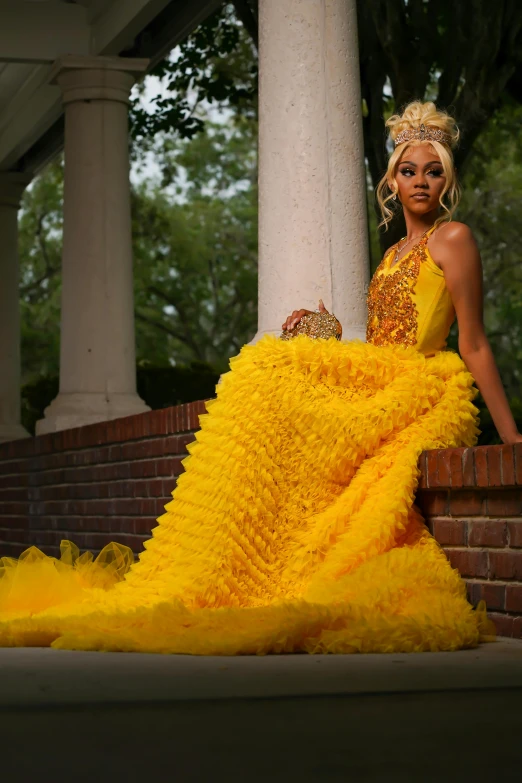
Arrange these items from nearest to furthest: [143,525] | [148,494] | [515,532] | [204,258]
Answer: [515,532] < [148,494] < [143,525] < [204,258]

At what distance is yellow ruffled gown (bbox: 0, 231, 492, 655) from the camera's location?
464cm

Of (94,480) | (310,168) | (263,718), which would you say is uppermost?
(310,168)

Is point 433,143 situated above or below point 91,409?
above

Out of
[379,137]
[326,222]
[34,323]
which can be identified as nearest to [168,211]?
[34,323]

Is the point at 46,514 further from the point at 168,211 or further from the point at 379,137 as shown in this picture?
the point at 168,211

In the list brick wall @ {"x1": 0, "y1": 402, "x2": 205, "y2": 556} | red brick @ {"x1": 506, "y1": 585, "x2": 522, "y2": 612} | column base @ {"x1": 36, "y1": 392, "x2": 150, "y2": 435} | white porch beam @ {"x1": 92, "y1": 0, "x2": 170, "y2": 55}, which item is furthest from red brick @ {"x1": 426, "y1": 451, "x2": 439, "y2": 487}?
white porch beam @ {"x1": 92, "y1": 0, "x2": 170, "y2": 55}

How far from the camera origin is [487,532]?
4.59m

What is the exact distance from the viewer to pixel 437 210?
17.8 ft

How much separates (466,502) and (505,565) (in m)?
0.32

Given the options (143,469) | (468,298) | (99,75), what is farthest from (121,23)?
(468,298)

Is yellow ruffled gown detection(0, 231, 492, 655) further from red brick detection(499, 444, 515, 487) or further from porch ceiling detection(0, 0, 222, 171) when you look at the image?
porch ceiling detection(0, 0, 222, 171)

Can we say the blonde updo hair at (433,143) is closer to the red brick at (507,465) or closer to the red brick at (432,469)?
the red brick at (432,469)

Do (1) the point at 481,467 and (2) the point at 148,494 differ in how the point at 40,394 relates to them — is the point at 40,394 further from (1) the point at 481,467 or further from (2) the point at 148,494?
(1) the point at 481,467

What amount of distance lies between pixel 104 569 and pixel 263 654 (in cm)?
193
